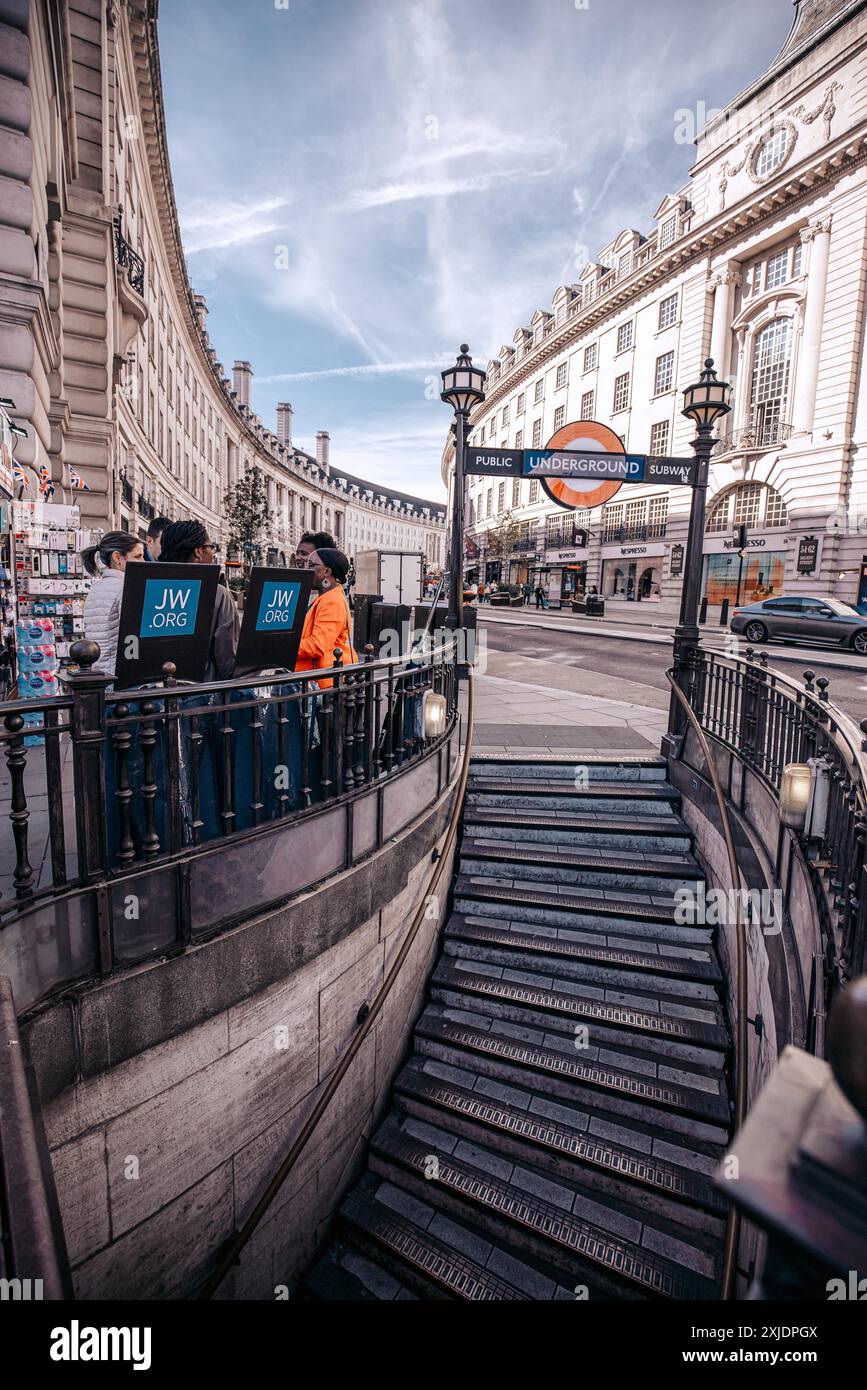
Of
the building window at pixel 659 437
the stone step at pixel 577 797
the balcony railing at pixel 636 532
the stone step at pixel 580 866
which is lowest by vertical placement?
the stone step at pixel 580 866

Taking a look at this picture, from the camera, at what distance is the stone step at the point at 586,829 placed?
6.76 metres

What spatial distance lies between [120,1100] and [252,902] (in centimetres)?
111

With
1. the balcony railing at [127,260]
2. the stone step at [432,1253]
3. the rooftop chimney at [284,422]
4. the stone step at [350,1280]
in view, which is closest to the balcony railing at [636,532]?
the balcony railing at [127,260]

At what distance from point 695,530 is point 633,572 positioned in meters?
31.0

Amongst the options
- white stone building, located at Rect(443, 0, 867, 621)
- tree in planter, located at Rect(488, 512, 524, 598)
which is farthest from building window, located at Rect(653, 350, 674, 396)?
tree in planter, located at Rect(488, 512, 524, 598)

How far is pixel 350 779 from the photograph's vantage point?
4539 mm

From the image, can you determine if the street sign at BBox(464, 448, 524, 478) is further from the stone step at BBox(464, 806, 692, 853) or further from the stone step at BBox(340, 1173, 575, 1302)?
the stone step at BBox(340, 1173, 575, 1302)

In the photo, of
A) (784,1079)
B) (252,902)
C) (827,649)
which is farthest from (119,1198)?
(827,649)

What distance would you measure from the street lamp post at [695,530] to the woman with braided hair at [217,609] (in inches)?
217

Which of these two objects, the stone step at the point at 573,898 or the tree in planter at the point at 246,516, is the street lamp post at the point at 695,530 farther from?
the tree in planter at the point at 246,516

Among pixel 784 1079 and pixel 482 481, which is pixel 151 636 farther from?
pixel 482 481

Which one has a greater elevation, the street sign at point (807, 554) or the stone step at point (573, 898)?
the street sign at point (807, 554)

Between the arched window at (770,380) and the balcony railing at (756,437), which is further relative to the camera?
the arched window at (770,380)

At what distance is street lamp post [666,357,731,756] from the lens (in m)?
7.28
